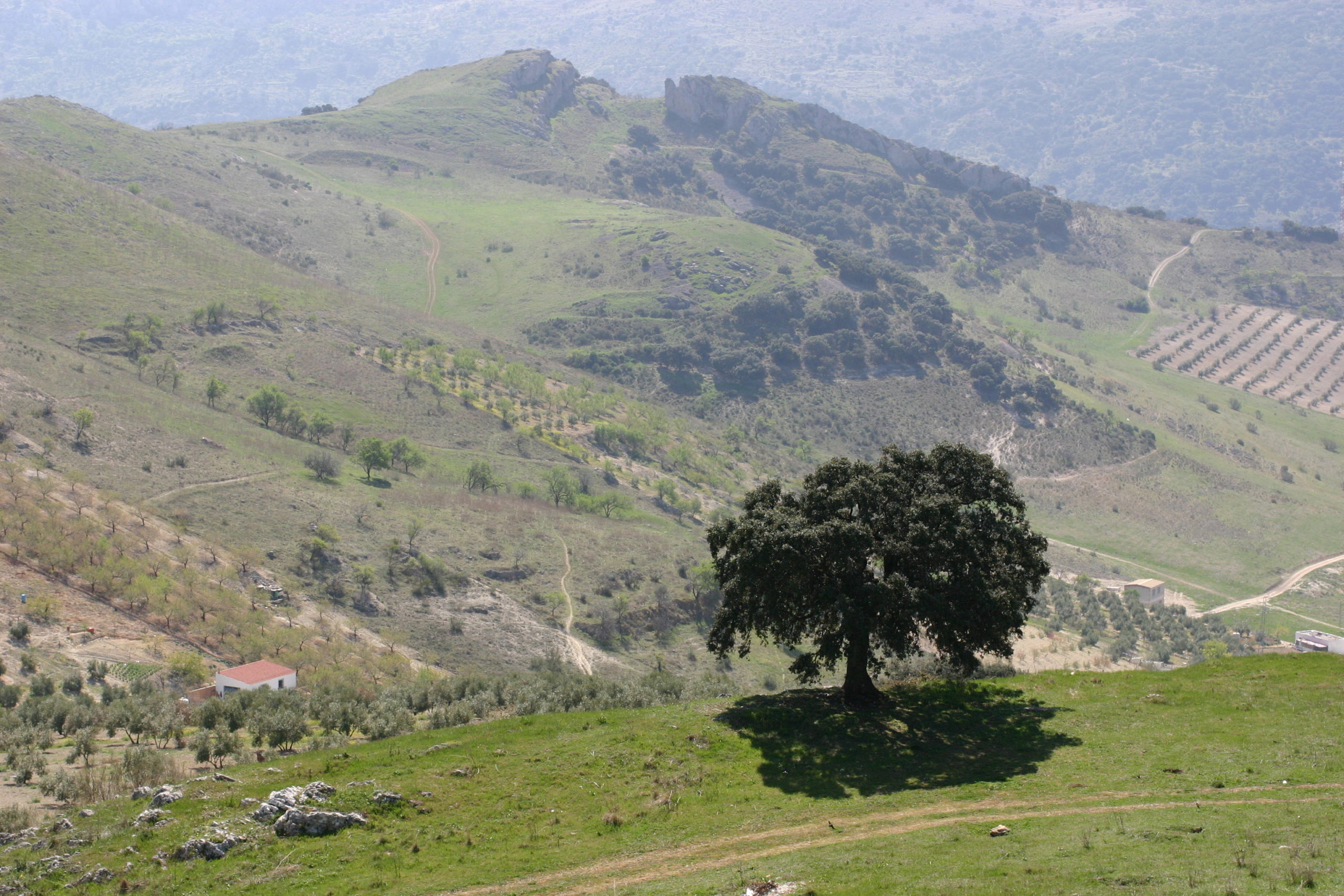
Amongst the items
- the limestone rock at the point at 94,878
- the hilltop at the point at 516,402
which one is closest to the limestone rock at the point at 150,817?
the limestone rock at the point at 94,878

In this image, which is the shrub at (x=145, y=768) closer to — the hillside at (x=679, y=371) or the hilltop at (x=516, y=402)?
the hilltop at (x=516, y=402)

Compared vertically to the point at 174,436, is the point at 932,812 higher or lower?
lower

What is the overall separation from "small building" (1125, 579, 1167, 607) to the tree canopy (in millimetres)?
84468

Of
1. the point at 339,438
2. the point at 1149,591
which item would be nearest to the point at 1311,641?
the point at 1149,591

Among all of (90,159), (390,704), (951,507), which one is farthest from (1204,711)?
(90,159)

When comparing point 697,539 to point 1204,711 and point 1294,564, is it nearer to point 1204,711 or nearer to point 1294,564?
point 1204,711

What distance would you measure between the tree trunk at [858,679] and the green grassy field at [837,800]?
2.67 feet

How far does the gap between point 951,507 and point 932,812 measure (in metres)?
11.0

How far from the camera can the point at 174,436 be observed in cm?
7869

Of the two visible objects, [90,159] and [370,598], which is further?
[90,159]

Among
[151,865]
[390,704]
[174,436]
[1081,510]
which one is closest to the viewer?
[151,865]

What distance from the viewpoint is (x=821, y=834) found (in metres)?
25.1

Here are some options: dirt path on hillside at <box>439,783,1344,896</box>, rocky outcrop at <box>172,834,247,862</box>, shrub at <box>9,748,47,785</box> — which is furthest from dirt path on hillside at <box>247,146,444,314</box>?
dirt path on hillside at <box>439,783,1344,896</box>

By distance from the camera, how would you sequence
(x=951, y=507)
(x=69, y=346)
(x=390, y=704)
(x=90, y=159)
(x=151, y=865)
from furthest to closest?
(x=90, y=159) < (x=69, y=346) < (x=390, y=704) < (x=951, y=507) < (x=151, y=865)
